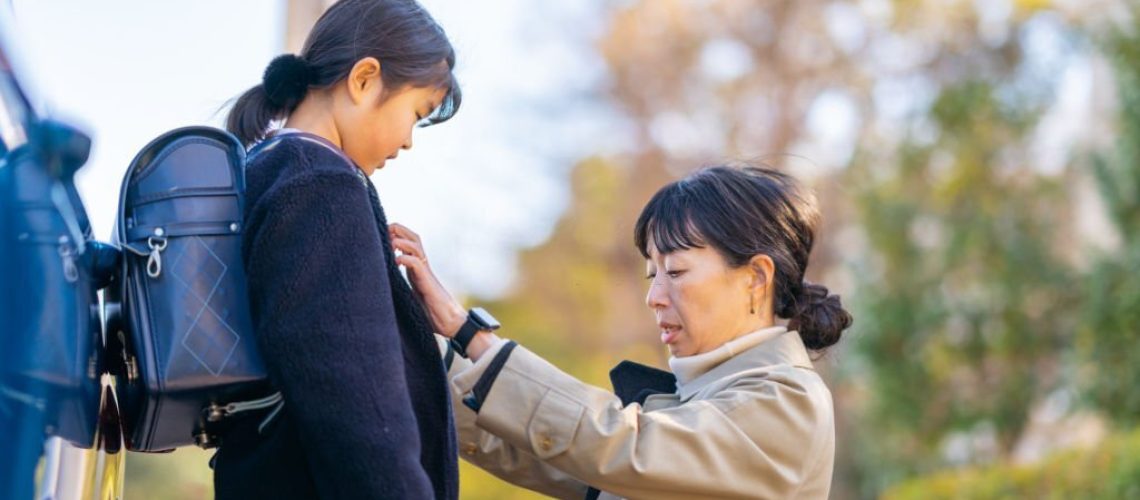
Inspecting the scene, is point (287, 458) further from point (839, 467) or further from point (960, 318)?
point (839, 467)

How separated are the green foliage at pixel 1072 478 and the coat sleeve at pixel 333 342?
22.2ft

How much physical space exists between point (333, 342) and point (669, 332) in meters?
1.21

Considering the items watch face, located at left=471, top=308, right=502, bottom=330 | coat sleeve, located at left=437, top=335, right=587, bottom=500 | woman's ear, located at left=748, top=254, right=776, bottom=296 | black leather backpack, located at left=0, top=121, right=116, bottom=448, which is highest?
woman's ear, located at left=748, top=254, right=776, bottom=296

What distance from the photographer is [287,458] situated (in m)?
2.14

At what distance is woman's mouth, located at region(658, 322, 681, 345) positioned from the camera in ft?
10.1

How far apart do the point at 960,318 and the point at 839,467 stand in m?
4.57

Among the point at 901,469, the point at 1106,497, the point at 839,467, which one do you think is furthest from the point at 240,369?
the point at 839,467

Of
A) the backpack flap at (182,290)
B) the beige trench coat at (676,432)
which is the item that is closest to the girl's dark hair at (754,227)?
the beige trench coat at (676,432)

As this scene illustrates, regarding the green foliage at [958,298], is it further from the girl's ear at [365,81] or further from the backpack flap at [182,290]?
the backpack flap at [182,290]

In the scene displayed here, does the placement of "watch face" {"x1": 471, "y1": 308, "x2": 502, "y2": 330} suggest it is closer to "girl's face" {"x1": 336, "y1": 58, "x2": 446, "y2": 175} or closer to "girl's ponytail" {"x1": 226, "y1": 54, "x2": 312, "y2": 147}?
"girl's face" {"x1": 336, "y1": 58, "x2": 446, "y2": 175}

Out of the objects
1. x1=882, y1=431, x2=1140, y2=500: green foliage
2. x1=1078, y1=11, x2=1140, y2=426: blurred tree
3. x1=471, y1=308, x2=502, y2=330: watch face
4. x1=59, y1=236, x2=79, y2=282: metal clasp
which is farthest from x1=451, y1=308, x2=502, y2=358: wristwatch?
Result: x1=1078, y1=11, x2=1140, y2=426: blurred tree

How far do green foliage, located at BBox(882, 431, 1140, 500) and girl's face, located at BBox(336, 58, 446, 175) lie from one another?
653 cm

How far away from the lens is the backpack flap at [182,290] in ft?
6.49

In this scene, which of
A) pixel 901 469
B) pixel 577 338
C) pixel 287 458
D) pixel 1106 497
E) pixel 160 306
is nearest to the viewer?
pixel 160 306
